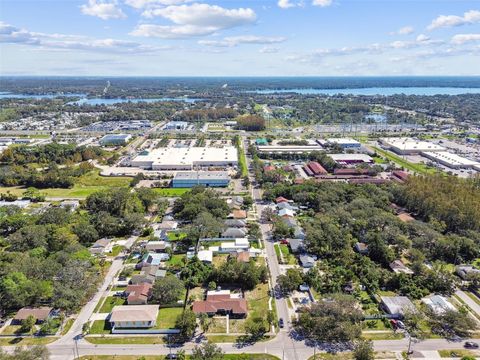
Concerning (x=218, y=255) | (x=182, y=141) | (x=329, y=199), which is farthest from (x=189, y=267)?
(x=182, y=141)

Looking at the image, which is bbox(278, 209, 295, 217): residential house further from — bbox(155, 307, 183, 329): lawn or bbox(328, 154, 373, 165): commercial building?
bbox(328, 154, 373, 165): commercial building

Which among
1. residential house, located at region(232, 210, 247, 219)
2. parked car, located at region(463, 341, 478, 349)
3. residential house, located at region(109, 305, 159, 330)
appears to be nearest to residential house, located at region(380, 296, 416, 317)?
parked car, located at region(463, 341, 478, 349)

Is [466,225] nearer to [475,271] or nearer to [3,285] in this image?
[475,271]

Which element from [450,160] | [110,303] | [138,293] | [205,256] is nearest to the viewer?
[138,293]

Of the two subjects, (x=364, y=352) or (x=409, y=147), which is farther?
(x=409, y=147)

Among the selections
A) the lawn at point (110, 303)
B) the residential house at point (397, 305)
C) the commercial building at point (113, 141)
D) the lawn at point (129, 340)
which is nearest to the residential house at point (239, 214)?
the lawn at point (110, 303)

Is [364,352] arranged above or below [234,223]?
below

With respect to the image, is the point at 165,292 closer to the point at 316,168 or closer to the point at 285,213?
the point at 285,213

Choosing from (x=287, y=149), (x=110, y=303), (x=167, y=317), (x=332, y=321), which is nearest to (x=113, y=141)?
(x=287, y=149)

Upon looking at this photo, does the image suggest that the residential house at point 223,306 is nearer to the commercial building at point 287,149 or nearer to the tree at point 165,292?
the tree at point 165,292
